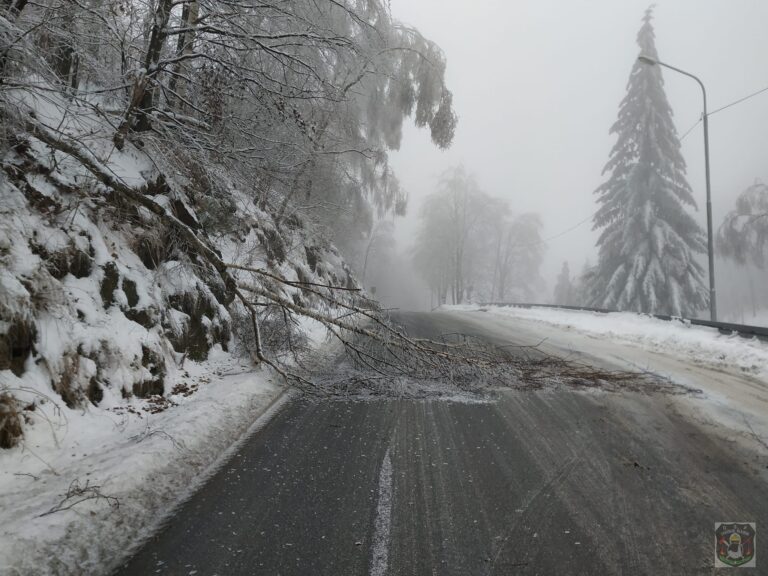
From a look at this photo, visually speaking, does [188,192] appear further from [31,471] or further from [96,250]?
[31,471]

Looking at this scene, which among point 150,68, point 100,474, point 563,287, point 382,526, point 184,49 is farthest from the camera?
point 563,287

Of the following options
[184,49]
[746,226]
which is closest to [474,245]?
[746,226]

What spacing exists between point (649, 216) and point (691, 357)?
457 inches

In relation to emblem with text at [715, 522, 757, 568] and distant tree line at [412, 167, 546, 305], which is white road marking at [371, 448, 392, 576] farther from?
distant tree line at [412, 167, 546, 305]

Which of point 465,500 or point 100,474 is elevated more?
point 100,474

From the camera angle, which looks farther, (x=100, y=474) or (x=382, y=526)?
(x=100, y=474)

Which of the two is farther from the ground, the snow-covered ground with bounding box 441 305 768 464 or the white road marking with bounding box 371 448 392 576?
the snow-covered ground with bounding box 441 305 768 464

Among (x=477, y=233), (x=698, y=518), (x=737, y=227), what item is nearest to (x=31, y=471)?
(x=698, y=518)

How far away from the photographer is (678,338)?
909cm

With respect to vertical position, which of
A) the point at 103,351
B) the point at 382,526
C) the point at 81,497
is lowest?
the point at 382,526

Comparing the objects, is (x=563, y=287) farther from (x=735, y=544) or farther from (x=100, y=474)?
(x=100, y=474)

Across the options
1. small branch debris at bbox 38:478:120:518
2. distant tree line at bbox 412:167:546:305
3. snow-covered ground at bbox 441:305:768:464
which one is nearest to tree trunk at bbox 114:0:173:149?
small branch debris at bbox 38:478:120:518

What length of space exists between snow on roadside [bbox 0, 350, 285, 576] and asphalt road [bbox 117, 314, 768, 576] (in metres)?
0.19

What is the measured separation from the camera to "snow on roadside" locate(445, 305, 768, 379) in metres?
6.93
